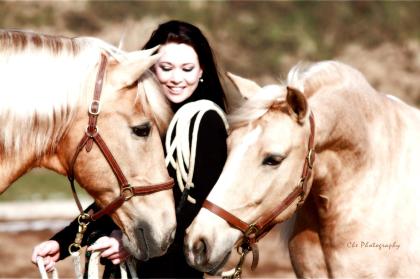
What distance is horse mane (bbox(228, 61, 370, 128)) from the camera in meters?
3.09

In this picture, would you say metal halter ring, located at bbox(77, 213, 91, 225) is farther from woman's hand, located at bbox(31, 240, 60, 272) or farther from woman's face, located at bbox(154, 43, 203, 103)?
woman's face, located at bbox(154, 43, 203, 103)

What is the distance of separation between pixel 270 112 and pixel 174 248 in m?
0.80

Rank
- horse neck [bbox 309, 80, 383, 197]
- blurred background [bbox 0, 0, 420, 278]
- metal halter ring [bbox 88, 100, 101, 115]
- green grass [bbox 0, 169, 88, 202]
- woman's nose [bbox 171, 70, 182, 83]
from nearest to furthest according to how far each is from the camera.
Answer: metal halter ring [bbox 88, 100, 101, 115] < horse neck [bbox 309, 80, 383, 197] < woman's nose [bbox 171, 70, 182, 83] < green grass [bbox 0, 169, 88, 202] < blurred background [bbox 0, 0, 420, 278]

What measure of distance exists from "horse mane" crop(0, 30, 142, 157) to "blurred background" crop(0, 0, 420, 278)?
1221cm

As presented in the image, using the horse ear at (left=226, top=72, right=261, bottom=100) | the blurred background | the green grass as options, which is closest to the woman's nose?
the horse ear at (left=226, top=72, right=261, bottom=100)

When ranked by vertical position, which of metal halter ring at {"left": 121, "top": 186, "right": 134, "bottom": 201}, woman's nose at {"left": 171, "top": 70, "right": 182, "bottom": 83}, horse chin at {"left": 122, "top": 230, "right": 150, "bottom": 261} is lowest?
horse chin at {"left": 122, "top": 230, "right": 150, "bottom": 261}

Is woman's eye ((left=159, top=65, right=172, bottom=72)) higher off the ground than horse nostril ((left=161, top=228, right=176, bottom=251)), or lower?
higher

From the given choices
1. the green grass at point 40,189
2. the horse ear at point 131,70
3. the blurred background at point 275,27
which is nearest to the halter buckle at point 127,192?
the horse ear at point 131,70

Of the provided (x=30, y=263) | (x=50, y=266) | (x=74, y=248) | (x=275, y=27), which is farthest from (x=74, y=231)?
(x=275, y=27)

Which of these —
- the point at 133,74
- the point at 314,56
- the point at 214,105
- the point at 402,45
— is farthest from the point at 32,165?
the point at 402,45

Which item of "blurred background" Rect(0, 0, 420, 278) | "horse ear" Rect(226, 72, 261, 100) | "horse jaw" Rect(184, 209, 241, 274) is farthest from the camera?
"blurred background" Rect(0, 0, 420, 278)

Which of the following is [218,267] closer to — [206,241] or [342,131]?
[206,241]

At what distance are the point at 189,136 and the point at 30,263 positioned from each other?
480 centimetres

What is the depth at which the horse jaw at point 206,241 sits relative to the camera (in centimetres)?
295
